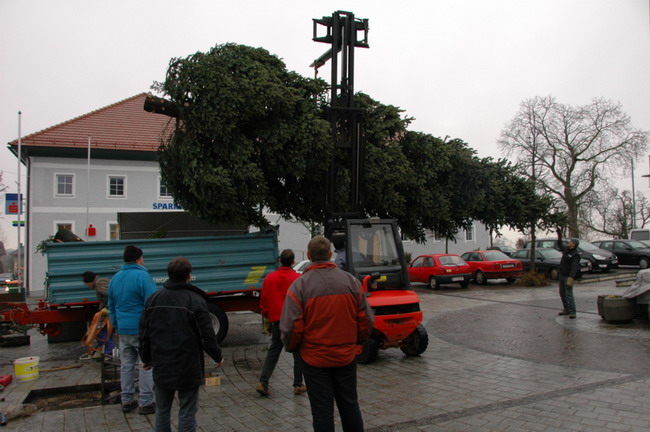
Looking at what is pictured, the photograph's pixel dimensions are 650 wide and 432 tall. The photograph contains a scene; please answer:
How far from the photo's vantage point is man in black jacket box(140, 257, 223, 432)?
3926 millimetres

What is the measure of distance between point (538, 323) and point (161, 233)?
8.45m

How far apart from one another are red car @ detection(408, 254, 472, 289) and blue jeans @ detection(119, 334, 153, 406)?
15355mm

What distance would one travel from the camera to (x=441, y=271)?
19.7 m

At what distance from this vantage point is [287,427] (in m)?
4.81

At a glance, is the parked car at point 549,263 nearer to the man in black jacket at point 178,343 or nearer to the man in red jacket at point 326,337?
the man in red jacket at point 326,337

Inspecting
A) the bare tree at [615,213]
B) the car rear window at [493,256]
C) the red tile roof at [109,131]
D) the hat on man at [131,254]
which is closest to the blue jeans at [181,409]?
the hat on man at [131,254]

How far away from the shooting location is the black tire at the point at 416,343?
25.5ft

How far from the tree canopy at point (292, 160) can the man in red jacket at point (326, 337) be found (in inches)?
161

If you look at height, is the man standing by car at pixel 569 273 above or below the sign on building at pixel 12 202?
below

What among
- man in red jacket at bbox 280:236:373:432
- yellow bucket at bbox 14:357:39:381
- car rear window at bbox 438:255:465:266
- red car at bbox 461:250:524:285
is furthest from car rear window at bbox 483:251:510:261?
man in red jacket at bbox 280:236:373:432

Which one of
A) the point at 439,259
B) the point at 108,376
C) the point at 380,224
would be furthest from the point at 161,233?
the point at 439,259

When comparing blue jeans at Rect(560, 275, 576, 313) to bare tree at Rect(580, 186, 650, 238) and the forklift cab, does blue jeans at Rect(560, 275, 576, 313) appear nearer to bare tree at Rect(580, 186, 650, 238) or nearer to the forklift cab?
the forklift cab

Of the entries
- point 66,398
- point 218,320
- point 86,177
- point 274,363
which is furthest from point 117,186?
point 274,363

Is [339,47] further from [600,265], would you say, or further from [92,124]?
[92,124]
